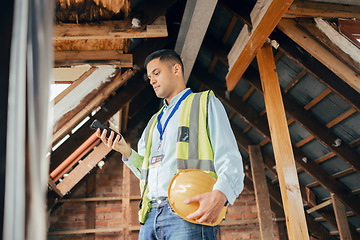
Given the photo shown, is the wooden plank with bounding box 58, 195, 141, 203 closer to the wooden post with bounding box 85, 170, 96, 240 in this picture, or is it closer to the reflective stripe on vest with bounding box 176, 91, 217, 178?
the wooden post with bounding box 85, 170, 96, 240

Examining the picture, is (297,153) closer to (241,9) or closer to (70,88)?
(241,9)

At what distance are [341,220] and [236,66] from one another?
2.91 m

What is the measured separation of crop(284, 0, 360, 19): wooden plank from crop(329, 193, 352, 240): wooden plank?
3005 mm

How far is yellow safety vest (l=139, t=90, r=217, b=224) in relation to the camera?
1.29 meters

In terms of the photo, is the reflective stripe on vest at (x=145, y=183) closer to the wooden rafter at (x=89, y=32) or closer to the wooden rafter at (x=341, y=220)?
the wooden rafter at (x=89, y=32)

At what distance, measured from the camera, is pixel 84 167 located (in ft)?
18.6

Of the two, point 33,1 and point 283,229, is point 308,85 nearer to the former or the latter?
point 283,229

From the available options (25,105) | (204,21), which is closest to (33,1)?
(25,105)

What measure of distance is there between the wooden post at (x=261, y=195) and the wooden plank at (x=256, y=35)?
231 cm

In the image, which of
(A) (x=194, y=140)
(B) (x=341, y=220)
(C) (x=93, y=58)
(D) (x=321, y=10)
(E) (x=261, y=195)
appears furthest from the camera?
(E) (x=261, y=195)

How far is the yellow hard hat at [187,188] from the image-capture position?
1141mm

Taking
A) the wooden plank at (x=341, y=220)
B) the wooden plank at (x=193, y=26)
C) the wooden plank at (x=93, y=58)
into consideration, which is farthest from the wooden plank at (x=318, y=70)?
the wooden plank at (x=341, y=220)

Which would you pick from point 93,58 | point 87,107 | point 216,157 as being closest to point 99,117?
point 87,107

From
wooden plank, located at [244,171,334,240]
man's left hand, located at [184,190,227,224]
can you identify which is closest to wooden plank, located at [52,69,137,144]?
man's left hand, located at [184,190,227,224]
